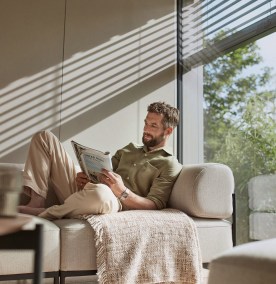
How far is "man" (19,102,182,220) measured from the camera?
7.59 feet

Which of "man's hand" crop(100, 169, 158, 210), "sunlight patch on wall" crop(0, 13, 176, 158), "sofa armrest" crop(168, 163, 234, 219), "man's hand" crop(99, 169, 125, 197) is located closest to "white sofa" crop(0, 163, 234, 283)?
"sofa armrest" crop(168, 163, 234, 219)

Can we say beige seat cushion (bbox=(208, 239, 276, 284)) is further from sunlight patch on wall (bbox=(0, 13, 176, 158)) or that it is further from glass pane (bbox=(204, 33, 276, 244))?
sunlight patch on wall (bbox=(0, 13, 176, 158))

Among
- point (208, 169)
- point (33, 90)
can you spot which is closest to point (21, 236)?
point (208, 169)

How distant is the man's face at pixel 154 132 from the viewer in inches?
116

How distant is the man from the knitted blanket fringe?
122mm

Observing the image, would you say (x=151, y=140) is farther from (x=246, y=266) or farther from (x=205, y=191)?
(x=246, y=266)

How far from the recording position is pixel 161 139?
2.97 meters

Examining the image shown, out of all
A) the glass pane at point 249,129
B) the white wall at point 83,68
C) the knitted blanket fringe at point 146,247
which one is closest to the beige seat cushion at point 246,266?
the knitted blanket fringe at point 146,247

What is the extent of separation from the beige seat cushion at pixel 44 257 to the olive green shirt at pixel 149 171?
0.69 metres

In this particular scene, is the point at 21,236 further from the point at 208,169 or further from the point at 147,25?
the point at 147,25

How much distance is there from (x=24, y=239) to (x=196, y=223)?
1.58 meters

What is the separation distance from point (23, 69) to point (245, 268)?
275 centimetres

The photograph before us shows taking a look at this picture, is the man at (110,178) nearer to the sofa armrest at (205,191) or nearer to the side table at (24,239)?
the sofa armrest at (205,191)

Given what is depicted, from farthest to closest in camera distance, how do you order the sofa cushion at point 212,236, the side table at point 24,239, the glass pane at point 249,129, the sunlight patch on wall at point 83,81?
the sunlight patch on wall at point 83,81 → the glass pane at point 249,129 → the sofa cushion at point 212,236 → the side table at point 24,239
